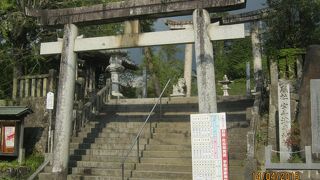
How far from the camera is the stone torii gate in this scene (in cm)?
1027

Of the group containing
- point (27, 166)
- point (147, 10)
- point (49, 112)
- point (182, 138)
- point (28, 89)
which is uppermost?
point (147, 10)

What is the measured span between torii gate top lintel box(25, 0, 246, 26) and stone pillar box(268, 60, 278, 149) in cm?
327

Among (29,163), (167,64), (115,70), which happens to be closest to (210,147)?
(29,163)

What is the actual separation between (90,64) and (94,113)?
647 cm

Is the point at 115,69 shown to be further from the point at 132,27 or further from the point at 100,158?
the point at 132,27

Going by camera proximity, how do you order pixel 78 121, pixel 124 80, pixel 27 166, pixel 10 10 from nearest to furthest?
1. pixel 27 166
2. pixel 78 121
3. pixel 10 10
4. pixel 124 80

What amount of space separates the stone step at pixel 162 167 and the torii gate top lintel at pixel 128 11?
4153 mm

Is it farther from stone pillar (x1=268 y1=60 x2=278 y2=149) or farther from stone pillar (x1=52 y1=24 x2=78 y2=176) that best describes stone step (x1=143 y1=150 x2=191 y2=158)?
stone pillar (x1=268 y1=60 x2=278 y2=149)

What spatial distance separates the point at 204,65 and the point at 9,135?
6734 mm

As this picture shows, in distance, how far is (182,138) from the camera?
1270 centimetres

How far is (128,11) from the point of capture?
1128cm

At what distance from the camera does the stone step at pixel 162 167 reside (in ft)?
36.2

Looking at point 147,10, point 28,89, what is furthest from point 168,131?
point 28,89

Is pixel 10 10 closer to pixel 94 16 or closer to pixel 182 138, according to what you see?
pixel 94 16
